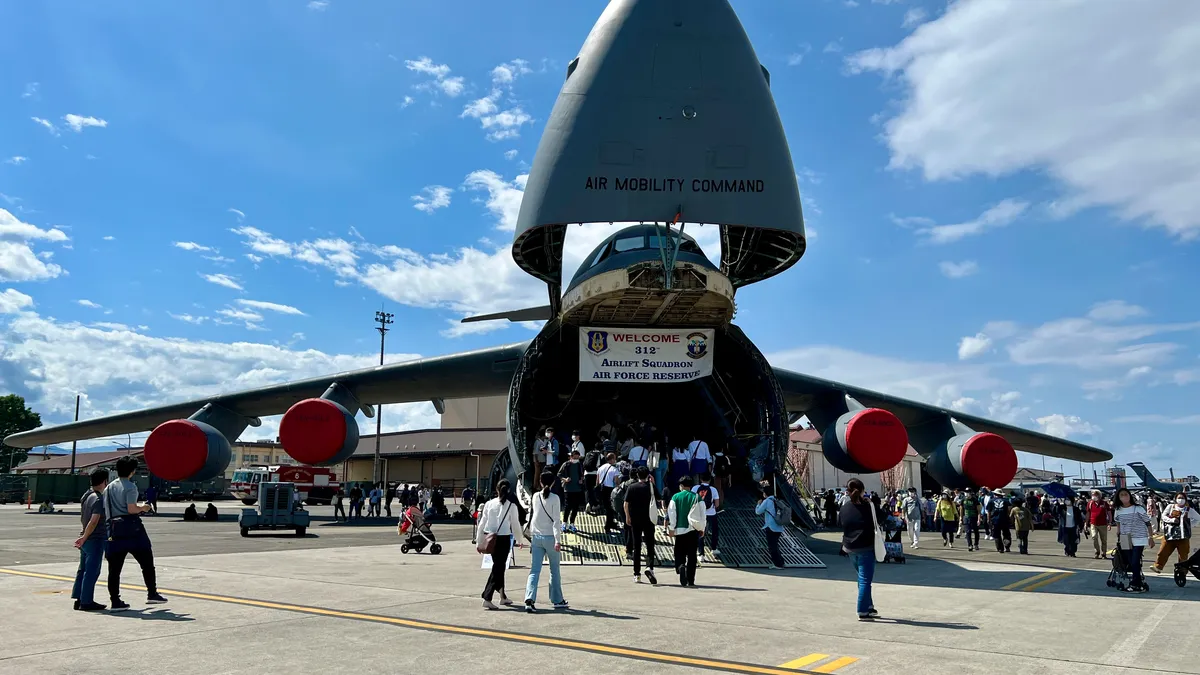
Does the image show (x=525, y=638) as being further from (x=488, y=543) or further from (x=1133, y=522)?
(x=1133, y=522)

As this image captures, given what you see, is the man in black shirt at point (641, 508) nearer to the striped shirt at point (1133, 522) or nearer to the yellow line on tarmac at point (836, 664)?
the yellow line on tarmac at point (836, 664)

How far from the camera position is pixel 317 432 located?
1748 cm

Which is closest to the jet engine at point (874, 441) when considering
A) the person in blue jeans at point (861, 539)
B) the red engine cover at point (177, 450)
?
the person in blue jeans at point (861, 539)

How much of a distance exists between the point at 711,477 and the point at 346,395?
10.0m

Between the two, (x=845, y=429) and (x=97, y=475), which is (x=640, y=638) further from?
(x=845, y=429)

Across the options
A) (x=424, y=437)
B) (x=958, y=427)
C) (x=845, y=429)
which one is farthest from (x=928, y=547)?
(x=424, y=437)

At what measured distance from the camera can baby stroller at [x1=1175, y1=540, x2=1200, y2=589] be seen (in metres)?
10.6

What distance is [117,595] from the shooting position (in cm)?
791

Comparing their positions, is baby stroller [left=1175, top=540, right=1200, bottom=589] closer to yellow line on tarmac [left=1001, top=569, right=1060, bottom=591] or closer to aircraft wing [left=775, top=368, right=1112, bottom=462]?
yellow line on tarmac [left=1001, top=569, right=1060, bottom=591]

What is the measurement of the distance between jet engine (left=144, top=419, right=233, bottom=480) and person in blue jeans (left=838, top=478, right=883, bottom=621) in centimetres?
1429

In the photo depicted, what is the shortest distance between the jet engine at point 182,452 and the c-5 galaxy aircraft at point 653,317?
0.14ft

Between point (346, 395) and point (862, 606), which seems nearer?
point (862, 606)

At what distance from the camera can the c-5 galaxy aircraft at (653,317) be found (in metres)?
12.0

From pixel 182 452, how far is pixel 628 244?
10.6m
